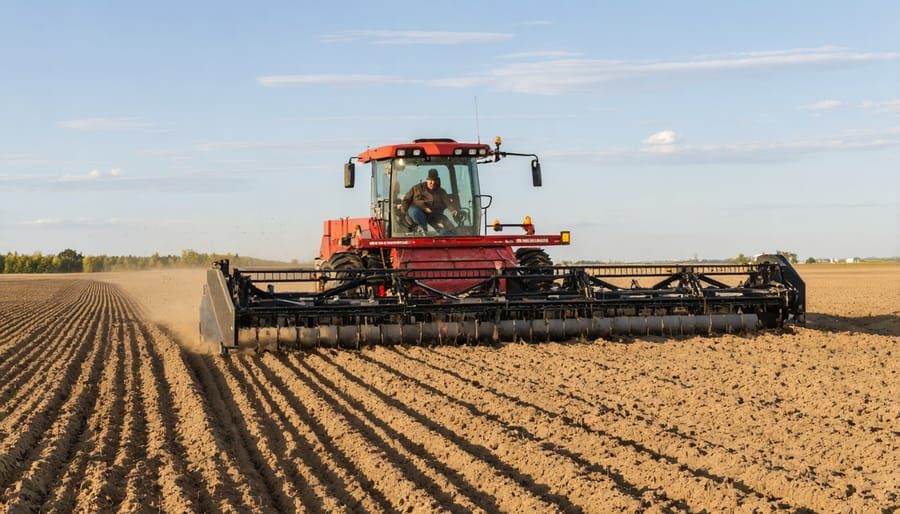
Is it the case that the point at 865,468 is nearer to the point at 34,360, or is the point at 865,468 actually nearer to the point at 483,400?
the point at 483,400

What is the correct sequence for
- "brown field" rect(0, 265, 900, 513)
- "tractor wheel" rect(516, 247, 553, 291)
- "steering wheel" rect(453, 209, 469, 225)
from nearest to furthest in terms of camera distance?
"brown field" rect(0, 265, 900, 513), "tractor wheel" rect(516, 247, 553, 291), "steering wheel" rect(453, 209, 469, 225)

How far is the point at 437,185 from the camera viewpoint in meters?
14.6

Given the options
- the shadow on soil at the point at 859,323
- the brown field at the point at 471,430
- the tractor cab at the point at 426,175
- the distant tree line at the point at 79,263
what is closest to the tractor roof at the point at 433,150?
the tractor cab at the point at 426,175

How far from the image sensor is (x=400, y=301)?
12.3 m

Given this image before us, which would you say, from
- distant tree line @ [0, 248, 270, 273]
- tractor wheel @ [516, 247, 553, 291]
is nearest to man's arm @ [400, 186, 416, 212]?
tractor wheel @ [516, 247, 553, 291]

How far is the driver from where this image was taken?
14477mm

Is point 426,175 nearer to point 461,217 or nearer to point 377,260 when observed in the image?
point 461,217

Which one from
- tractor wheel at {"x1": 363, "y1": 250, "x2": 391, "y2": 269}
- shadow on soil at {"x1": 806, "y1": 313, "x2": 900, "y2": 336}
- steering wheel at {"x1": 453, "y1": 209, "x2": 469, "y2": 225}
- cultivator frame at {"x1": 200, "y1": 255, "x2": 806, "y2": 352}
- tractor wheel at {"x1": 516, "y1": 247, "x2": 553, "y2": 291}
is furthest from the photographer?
steering wheel at {"x1": 453, "y1": 209, "x2": 469, "y2": 225}

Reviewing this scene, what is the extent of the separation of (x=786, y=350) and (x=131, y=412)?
6967mm

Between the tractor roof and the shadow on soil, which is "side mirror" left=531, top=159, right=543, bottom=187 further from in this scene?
the shadow on soil

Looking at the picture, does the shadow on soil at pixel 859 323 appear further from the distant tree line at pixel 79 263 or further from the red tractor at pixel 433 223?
the distant tree line at pixel 79 263

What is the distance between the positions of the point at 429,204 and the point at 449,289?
1.50m

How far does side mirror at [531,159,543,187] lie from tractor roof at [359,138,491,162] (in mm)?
880

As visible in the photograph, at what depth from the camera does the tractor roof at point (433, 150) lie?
14352mm
